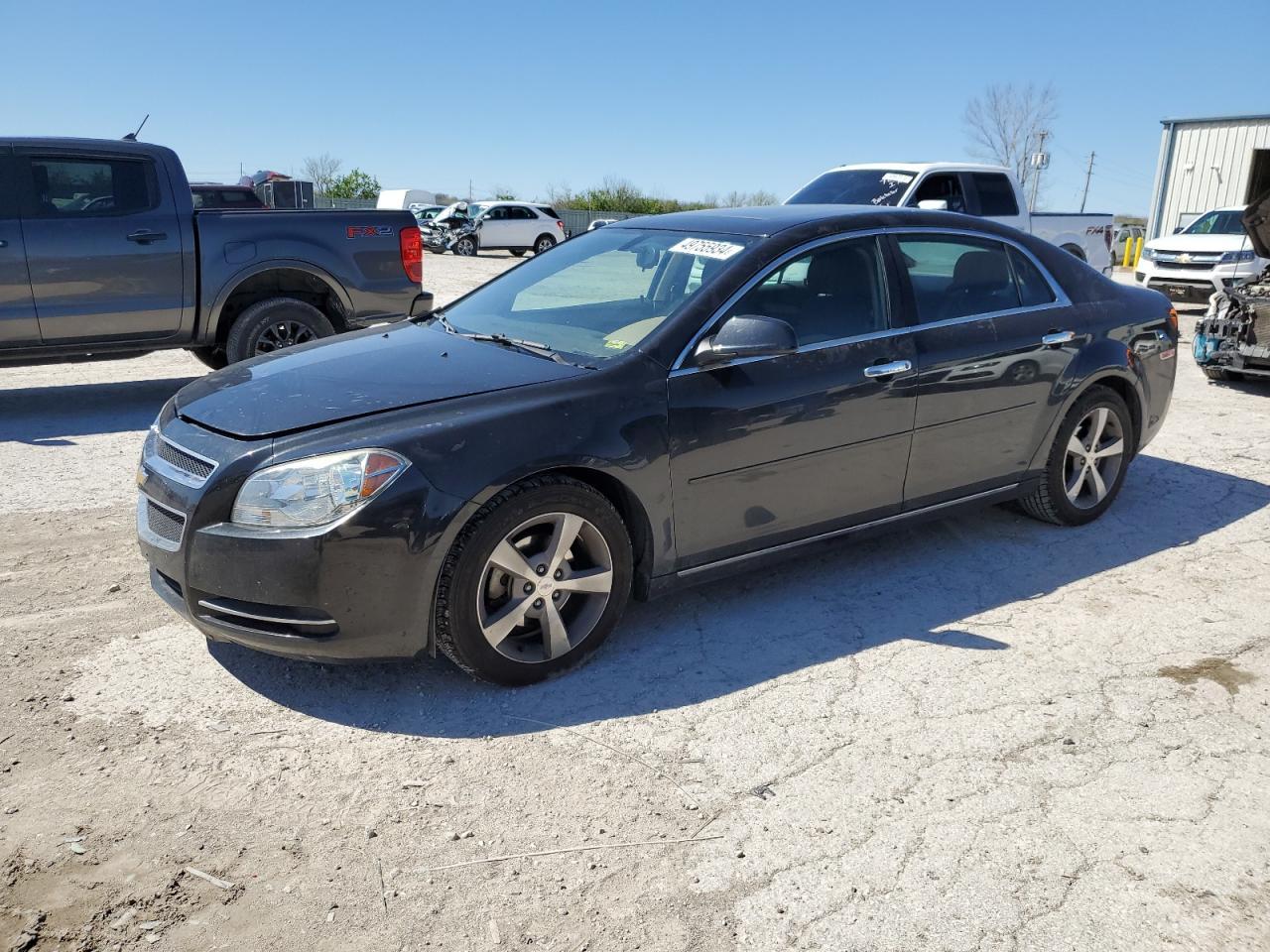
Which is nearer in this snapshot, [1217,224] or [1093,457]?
[1093,457]

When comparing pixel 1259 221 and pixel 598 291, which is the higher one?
pixel 1259 221

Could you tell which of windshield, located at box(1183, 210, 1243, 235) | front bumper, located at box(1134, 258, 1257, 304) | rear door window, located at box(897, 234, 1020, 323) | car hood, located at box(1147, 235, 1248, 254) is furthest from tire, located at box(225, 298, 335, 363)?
windshield, located at box(1183, 210, 1243, 235)

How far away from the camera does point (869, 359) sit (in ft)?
14.4

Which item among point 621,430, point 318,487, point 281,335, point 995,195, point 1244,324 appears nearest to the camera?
point 318,487

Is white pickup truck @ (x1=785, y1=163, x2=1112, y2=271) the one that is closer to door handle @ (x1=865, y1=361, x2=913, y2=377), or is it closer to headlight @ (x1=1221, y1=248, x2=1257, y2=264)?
headlight @ (x1=1221, y1=248, x2=1257, y2=264)

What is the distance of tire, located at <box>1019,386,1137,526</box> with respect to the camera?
5.29 m

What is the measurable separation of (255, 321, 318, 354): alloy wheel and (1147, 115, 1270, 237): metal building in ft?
88.6

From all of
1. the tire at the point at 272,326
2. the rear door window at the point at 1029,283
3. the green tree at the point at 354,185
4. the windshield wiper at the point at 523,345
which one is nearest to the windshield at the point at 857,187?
the tire at the point at 272,326

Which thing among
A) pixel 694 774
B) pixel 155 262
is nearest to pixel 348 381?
pixel 694 774

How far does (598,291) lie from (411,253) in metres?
4.52

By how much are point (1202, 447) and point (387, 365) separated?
587 cm

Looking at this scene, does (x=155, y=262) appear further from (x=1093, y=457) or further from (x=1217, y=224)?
(x=1217, y=224)

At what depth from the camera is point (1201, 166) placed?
3048cm

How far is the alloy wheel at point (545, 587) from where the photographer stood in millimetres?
3604
